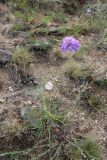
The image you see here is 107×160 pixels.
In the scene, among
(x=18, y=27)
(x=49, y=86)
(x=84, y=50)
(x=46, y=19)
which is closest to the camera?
(x=49, y=86)

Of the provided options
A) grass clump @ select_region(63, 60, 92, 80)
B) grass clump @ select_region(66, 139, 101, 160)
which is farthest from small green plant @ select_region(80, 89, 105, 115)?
grass clump @ select_region(66, 139, 101, 160)

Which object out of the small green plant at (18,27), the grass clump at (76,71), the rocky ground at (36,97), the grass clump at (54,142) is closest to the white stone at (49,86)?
the rocky ground at (36,97)

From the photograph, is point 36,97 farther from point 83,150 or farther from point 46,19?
point 46,19

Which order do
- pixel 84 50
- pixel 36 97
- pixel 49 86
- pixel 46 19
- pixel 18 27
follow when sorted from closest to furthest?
pixel 36 97 < pixel 49 86 < pixel 84 50 < pixel 18 27 < pixel 46 19

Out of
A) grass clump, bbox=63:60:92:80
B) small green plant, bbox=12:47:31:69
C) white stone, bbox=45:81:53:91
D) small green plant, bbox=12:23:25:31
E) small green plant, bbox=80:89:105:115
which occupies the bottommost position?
small green plant, bbox=80:89:105:115

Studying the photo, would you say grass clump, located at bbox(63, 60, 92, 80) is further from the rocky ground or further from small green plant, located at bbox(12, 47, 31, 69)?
small green plant, located at bbox(12, 47, 31, 69)

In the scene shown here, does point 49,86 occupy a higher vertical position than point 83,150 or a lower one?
higher

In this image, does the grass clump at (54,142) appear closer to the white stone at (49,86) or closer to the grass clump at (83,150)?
the grass clump at (83,150)

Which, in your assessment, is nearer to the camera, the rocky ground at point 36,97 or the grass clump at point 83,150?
the grass clump at point 83,150

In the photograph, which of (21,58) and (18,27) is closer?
(21,58)

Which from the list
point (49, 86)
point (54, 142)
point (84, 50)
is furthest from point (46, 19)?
point (54, 142)

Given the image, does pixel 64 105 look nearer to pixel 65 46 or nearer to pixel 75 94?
pixel 75 94

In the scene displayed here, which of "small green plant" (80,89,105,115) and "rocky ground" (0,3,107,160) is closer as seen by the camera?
"rocky ground" (0,3,107,160)
